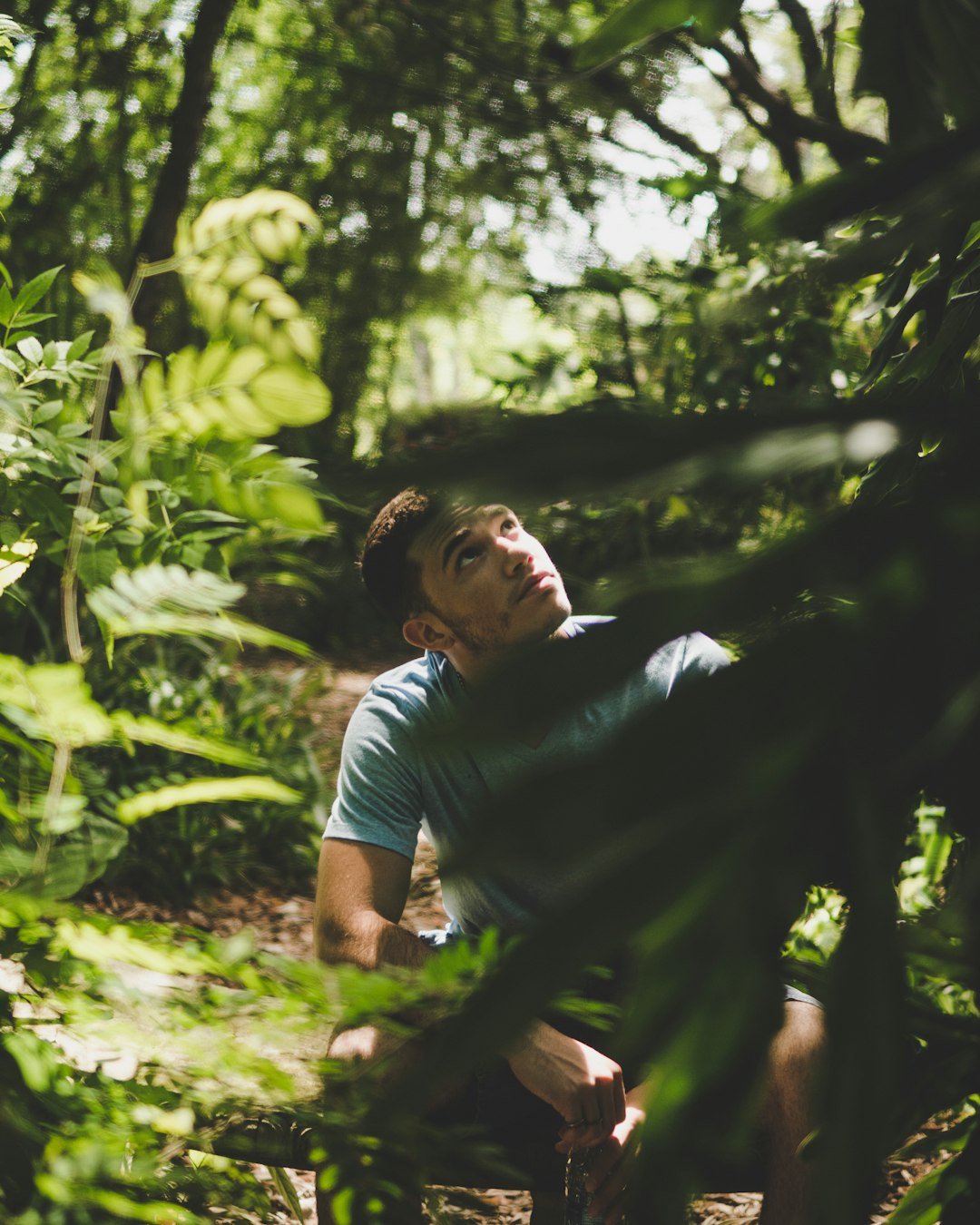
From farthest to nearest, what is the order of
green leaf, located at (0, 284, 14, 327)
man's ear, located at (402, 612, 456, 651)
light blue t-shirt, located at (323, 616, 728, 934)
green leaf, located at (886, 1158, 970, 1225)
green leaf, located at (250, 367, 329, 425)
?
1. man's ear, located at (402, 612, 456, 651)
2. light blue t-shirt, located at (323, 616, 728, 934)
3. green leaf, located at (0, 284, 14, 327)
4. green leaf, located at (250, 367, 329, 425)
5. green leaf, located at (886, 1158, 970, 1225)

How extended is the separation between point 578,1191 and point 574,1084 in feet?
0.34

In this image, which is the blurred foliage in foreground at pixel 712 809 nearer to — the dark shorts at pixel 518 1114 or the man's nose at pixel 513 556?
the dark shorts at pixel 518 1114

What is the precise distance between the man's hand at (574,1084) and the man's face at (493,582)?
0.47 metres

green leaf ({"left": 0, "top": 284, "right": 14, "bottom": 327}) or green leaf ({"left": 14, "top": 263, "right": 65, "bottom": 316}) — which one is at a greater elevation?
green leaf ({"left": 14, "top": 263, "right": 65, "bottom": 316})

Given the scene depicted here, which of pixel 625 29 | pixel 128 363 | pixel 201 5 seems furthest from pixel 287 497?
pixel 201 5

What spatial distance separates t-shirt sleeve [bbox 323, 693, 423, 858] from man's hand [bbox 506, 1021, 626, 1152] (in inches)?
11.6

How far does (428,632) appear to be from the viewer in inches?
53.7

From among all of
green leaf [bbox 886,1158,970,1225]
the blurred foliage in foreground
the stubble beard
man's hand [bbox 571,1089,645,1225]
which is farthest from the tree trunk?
green leaf [bbox 886,1158,970,1225]

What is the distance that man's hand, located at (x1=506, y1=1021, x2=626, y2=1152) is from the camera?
38.5 inches

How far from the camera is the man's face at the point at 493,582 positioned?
1.25 m

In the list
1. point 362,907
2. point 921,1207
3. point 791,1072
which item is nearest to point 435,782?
point 362,907

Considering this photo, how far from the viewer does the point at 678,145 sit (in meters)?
3.25

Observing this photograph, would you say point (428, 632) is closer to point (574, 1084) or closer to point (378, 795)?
point (378, 795)

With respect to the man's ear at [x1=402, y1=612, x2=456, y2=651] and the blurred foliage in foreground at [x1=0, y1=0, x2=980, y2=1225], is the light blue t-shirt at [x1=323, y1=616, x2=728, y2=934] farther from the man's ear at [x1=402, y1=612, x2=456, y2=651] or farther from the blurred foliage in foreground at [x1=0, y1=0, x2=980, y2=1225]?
the blurred foliage in foreground at [x1=0, y1=0, x2=980, y2=1225]
